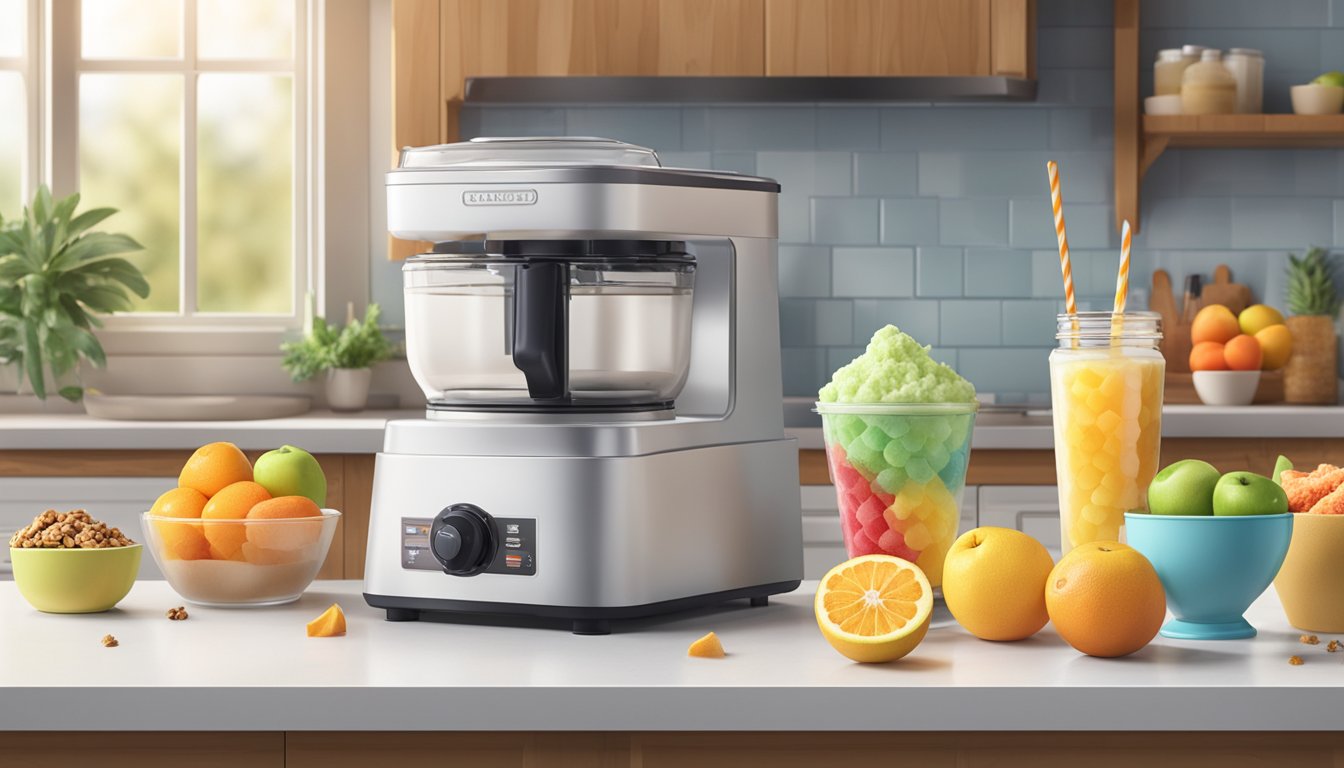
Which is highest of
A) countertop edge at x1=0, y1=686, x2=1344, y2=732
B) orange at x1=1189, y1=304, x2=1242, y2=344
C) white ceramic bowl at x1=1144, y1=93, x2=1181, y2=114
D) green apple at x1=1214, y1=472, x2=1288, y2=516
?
white ceramic bowl at x1=1144, y1=93, x2=1181, y2=114

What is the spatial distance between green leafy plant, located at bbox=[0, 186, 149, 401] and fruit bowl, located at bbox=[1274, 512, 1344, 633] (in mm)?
2705

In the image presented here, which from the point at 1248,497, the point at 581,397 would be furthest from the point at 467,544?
the point at 1248,497

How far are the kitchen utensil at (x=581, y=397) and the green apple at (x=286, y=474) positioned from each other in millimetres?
88

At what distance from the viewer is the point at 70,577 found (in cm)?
128

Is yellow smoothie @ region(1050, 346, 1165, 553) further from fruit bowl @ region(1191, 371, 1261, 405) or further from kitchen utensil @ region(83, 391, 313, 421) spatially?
kitchen utensil @ region(83, 391, 313, 421)

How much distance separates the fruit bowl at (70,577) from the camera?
128 centimetres

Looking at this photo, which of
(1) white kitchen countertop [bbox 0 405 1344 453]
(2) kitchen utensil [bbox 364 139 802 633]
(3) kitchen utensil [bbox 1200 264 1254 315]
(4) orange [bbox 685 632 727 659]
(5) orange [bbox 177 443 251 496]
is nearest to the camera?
(4) orange [bbox 685 632 727 659]

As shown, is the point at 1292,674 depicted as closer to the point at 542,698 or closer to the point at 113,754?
the point at 542,698

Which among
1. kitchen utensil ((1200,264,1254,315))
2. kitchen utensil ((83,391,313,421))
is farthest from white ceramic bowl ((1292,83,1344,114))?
kitchen utensil ((83,391,313,421))

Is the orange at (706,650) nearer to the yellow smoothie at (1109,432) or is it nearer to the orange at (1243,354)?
the yellow smoothie at (1109,432)

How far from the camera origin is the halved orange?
1078 mm

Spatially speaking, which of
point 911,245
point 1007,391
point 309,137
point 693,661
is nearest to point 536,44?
point 309,137

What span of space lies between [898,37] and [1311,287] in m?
1.18

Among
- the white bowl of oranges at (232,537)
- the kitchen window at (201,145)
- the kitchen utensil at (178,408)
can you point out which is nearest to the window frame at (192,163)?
the kitchen window at (201,145)
